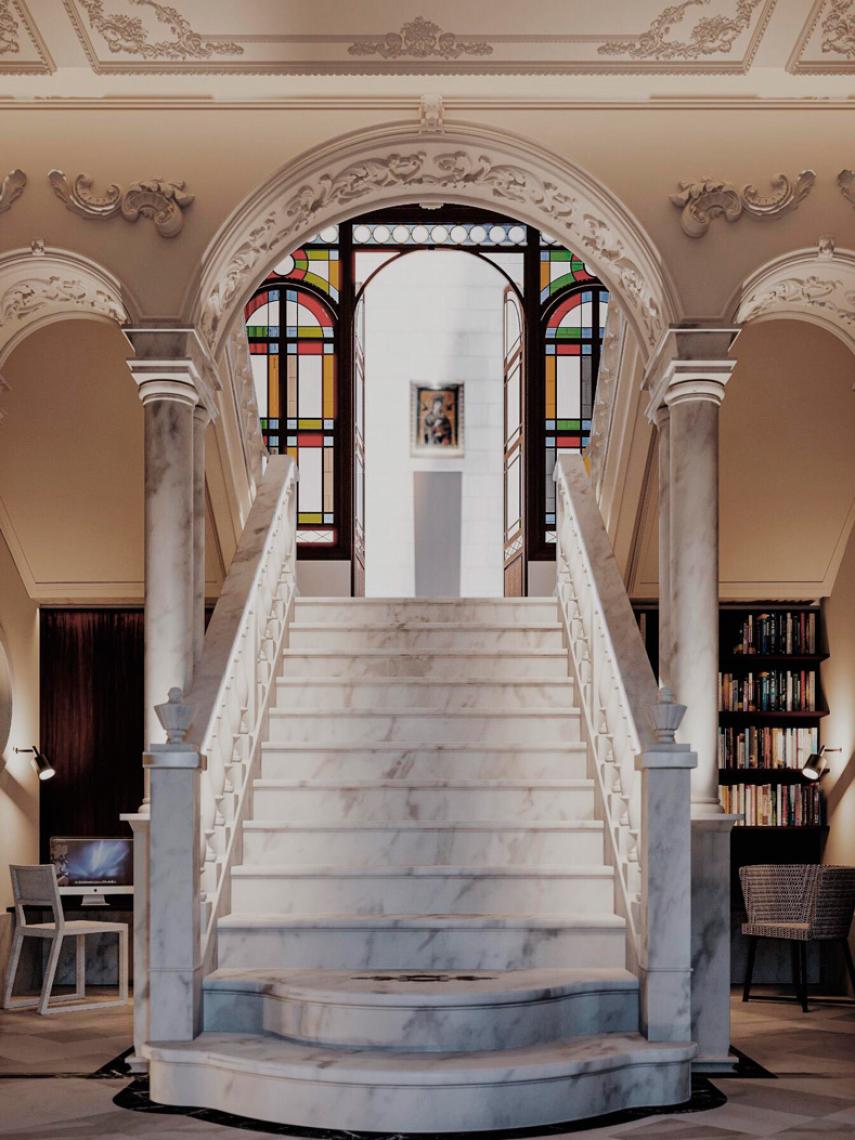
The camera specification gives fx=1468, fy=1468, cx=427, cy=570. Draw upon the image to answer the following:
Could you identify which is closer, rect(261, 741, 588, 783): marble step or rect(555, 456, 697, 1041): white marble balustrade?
rect(555, 456, 697, 1041): white marble balustrade

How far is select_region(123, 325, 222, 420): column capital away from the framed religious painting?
7.99 m

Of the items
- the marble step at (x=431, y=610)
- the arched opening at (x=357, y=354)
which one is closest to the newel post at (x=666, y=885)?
the marble step at (x=431, y=610)

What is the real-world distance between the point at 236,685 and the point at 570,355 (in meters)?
6.00

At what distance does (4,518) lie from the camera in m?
8.95

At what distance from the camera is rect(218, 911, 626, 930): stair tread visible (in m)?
5.71

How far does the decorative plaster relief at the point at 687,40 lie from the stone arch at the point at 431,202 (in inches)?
22.0

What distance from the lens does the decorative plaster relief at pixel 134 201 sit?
21.4ft

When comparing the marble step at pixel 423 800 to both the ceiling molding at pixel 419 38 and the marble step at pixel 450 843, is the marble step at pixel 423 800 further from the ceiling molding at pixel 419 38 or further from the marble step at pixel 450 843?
the ceiling molding at pixel 419 38

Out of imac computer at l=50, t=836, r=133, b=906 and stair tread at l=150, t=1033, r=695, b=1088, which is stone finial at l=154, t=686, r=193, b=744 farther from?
imac computer at l=50, t=836, r=133, b=906

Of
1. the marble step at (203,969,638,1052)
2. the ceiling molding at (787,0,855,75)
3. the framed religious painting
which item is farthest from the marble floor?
the framed religious painting

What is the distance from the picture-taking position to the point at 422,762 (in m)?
6.91

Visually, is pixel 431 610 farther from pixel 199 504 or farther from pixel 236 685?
pixel 236 685

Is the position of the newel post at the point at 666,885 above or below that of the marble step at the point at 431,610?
below

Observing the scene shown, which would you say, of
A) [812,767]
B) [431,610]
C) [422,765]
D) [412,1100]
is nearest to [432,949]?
[412,1100]
